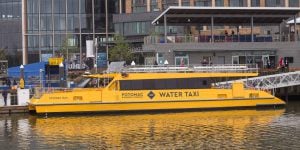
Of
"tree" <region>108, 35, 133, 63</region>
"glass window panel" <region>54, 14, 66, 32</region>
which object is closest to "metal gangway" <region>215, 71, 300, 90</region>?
"tree" <region>108, 35, 133, 63</region>

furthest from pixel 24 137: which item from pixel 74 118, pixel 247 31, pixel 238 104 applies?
pixel 247 31

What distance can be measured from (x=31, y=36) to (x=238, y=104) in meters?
68.4

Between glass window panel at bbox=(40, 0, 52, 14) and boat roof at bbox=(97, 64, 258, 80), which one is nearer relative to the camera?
boat roof at bbox=(97, 64, 258, 80)

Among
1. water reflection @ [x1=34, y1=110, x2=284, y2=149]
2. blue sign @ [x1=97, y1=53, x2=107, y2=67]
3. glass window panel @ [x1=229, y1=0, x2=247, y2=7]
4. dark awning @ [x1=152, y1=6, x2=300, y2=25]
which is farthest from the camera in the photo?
glass window panel @ [x1=229, y1=0, x2=247, y2=7]

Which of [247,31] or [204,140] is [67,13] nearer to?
[247,31]

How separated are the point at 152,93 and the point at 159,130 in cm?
933

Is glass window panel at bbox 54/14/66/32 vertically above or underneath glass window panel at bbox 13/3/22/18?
underneath

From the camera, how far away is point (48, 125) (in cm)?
3794

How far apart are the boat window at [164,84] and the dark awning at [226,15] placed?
1527cm

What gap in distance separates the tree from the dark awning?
22.4 metres

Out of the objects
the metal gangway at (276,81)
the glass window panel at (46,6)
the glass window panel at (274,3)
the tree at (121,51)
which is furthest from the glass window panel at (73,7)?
the metal gangway at (276,81)

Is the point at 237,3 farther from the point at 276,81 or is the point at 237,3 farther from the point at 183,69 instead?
the point at 183,69

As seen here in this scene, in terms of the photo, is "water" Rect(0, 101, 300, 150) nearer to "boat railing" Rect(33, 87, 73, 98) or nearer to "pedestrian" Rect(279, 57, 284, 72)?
"boat railing" Rect(33, 87, 73, 98)

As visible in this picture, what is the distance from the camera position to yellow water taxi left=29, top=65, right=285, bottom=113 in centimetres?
4303
